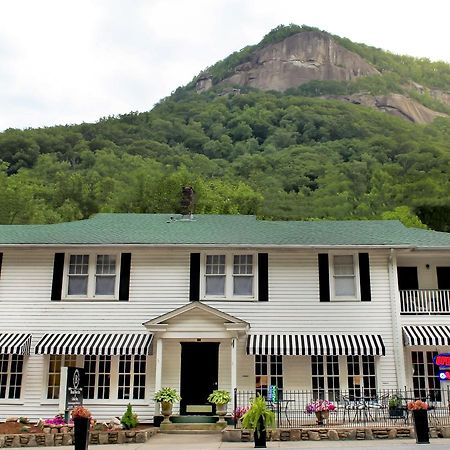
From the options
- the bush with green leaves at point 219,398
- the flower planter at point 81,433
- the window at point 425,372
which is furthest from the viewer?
the window at point 425,372

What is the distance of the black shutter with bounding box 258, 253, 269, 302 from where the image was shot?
19.7 metres

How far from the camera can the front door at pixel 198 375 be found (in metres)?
18.9

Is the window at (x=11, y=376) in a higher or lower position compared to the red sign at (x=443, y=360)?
lower

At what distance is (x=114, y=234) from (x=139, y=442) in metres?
8.09

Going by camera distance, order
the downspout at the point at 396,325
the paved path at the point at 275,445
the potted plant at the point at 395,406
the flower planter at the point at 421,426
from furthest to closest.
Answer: the downspout at the point at 396,325 < the potted plant at the point at 395,406 < the flower planter at the point at 421,426 < the paved path at the point at 275,445

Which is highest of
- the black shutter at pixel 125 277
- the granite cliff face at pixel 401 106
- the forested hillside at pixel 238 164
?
the granite cliff face at pixel 401 106

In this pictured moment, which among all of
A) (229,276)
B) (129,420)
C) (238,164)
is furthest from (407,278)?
(238,164)

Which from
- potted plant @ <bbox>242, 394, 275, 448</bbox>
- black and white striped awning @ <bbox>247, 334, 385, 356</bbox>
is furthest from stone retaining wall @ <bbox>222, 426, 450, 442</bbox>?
black and white striped awning @ <bbox>247, 334, 385, 356</bbox>

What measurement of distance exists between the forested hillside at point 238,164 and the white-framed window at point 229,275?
33.3 metres

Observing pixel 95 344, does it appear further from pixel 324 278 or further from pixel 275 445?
pixel 324 278

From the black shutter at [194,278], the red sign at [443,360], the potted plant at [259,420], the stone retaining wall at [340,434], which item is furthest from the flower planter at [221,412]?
the red sign at [443,360]

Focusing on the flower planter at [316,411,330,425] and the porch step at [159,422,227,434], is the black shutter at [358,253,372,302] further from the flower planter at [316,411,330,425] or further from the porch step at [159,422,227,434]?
the porch step at [159,422,227,434]

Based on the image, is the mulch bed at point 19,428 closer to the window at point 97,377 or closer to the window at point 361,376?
the window at point 97,377

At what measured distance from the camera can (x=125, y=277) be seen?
20.0 meters
